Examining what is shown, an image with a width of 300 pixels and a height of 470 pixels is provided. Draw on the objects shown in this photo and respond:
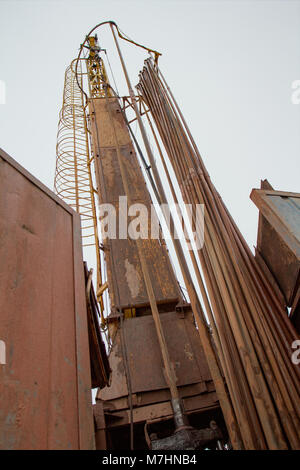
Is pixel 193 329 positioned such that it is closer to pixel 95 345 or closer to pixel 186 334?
pixel 186 334

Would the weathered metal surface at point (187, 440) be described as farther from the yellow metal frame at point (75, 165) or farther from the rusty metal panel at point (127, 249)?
the yellow metal frame at point (75, 165)

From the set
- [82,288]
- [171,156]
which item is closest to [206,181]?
Result: [171,156]

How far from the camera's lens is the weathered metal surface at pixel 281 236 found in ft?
7.15

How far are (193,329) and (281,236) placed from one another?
1.47 metres

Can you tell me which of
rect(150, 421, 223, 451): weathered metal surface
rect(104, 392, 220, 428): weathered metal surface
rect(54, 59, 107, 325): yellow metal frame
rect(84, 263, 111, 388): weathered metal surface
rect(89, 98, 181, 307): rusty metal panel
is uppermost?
rect(54, 59, 107, 325): yellow metal frame

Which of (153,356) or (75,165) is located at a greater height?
(75,165)

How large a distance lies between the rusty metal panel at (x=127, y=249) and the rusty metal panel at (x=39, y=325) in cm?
133

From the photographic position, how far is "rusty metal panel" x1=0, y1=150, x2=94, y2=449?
1.42 meters

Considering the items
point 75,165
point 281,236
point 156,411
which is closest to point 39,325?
point 156,411

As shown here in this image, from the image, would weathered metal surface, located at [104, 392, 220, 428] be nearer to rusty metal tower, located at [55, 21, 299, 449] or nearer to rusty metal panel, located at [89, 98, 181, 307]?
rusty metal tower, located at [55, 21, 299, 449]

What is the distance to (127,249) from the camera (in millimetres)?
3908

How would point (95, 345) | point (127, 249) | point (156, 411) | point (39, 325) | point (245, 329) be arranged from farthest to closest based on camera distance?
point (127, 249) < point (156, 411) < point (95, 345) < point (245, 329) < point (39, 325)

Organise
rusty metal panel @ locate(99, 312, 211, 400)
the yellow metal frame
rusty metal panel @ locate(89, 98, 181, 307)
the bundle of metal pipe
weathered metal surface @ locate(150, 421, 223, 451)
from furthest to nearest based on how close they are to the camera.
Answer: the yellow metal frame < rusty metal panel @ locate(89, 98, 181, 307) < rusty metal panel @ locate(99, 312, 211, 400) < weathered metal surface @ locate(150, 421, 223, 451) < the bundle of metal pipe

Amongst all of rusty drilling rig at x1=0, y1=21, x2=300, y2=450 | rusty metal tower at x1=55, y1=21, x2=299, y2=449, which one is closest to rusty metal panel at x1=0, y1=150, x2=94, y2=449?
rusty drilling rig at x1=0, y1=21, x2=300, y2=450
